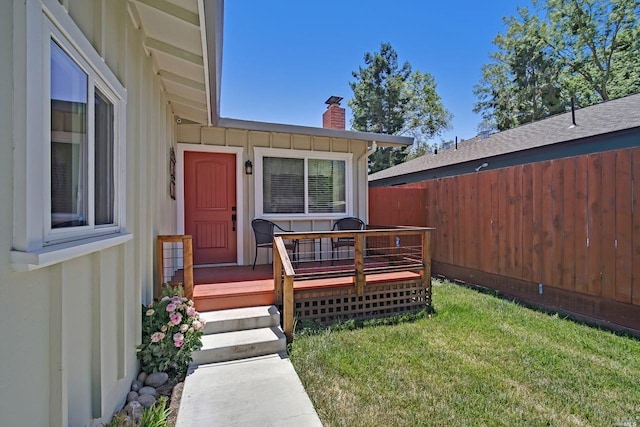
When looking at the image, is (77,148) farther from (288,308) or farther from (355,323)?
(355,323)

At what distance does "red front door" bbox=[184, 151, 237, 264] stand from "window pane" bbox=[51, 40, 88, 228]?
3991mm

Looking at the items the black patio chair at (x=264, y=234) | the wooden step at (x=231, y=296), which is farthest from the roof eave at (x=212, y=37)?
the wooden step at (x=231, y=296)

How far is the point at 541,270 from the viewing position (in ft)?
16.1

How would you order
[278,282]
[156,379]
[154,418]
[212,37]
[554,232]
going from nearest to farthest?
[154,418] → [212,37] → [156,379] → [278,282] → [554,232]

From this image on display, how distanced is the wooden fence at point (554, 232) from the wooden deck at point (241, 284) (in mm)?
1800

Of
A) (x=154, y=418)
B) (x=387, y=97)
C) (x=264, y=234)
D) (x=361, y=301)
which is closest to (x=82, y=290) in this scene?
(x=154, y=418)

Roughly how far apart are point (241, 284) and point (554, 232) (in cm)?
455

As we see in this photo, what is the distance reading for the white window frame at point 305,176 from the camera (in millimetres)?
5953

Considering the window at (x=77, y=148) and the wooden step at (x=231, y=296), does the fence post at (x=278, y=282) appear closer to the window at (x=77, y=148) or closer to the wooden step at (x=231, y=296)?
the wooden step at (x=231, y=296)

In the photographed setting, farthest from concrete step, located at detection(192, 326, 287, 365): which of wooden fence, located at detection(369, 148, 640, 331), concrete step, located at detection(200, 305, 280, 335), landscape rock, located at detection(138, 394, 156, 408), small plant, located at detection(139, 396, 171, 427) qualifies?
wooden fence, located at detection(369, 148, 640, 331)

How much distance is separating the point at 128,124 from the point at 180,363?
7.05ft

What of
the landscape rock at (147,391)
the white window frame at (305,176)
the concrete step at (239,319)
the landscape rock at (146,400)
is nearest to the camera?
the landscape rock at (146,400)

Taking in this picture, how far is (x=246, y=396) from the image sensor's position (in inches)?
104

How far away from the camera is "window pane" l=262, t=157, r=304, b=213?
6.09m
